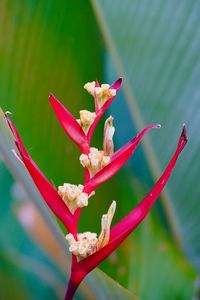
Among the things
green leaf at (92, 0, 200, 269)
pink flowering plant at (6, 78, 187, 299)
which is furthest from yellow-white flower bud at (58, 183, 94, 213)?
green leaf at (92, 0, 200, 269)

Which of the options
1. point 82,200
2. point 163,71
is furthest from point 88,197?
point 163,71

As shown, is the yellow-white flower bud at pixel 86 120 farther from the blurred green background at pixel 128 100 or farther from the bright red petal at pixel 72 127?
the blurred green background at pixel 128 100

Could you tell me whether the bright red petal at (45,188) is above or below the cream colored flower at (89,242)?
above

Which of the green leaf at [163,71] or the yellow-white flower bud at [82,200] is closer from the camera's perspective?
the yellow-white flower bud at [82,200]

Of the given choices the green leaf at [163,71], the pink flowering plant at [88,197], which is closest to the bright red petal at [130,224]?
the pink flowering plant at [88,197]

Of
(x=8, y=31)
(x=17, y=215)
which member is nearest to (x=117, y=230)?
(x=8, y=31)

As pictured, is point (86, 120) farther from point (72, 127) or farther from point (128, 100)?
point (128, 100)
